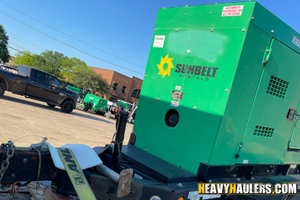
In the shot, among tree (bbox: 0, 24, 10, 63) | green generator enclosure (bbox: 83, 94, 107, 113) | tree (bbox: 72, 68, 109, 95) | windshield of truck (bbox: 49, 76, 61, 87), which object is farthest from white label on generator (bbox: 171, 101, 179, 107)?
tree (bbox: 0, 24, 10, 63)

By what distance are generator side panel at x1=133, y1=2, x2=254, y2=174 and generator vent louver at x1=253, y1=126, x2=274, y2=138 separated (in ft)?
2.01

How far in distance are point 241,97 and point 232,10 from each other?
994 millimetres

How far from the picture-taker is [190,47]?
2.81 meters

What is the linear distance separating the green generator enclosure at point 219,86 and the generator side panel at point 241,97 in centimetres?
1

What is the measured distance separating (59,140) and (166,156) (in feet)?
14.7

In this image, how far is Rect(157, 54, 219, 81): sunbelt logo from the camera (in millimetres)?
2609

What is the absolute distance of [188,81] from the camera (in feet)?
9.09

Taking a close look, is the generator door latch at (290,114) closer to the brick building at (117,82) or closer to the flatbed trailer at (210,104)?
the flatbed trailer at (210,104)

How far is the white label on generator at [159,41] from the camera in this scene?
3.12 meters

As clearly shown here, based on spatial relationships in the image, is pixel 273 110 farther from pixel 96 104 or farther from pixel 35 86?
pixel 96 104

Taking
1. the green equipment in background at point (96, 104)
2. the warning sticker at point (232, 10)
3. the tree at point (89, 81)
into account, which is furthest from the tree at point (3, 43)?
the warning sticker at point (232, 10)

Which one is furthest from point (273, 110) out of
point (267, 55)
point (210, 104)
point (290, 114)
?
point (210, 104)

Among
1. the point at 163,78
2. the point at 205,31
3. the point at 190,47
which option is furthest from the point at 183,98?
the point at 205,31

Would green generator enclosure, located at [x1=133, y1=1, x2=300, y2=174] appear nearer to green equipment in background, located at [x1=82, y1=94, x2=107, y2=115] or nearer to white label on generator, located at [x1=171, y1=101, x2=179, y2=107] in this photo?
white label on generator, located at [x1=171, y1=101, x2=179, y2=107]
